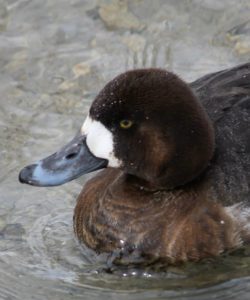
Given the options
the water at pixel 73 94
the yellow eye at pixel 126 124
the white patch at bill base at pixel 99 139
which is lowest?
the water at pixel 73 94

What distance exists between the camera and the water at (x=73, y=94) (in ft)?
13.8

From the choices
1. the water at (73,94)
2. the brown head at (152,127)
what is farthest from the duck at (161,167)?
the water at (73,94)

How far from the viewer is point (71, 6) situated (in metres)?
6.38

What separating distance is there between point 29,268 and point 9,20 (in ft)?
7.91

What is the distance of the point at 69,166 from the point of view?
4164 millimetres

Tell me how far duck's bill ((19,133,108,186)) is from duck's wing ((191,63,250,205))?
0.52 m

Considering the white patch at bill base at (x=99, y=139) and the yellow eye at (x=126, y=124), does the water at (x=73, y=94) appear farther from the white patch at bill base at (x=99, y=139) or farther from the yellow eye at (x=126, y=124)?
the yellow eye at (x=126, y=124)

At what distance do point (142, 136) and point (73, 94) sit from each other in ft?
5.25

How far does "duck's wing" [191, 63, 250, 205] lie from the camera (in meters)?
4.23

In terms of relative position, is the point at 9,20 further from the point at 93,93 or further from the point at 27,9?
the point at 93,93

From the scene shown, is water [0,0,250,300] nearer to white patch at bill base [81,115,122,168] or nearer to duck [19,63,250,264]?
duck [19,63,250,264]

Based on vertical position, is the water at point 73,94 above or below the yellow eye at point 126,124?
below

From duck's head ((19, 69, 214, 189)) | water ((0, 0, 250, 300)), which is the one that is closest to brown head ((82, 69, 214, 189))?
duck's head ((19, 69, 214, 189))

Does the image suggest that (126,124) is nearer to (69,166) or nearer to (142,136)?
(142,136)
